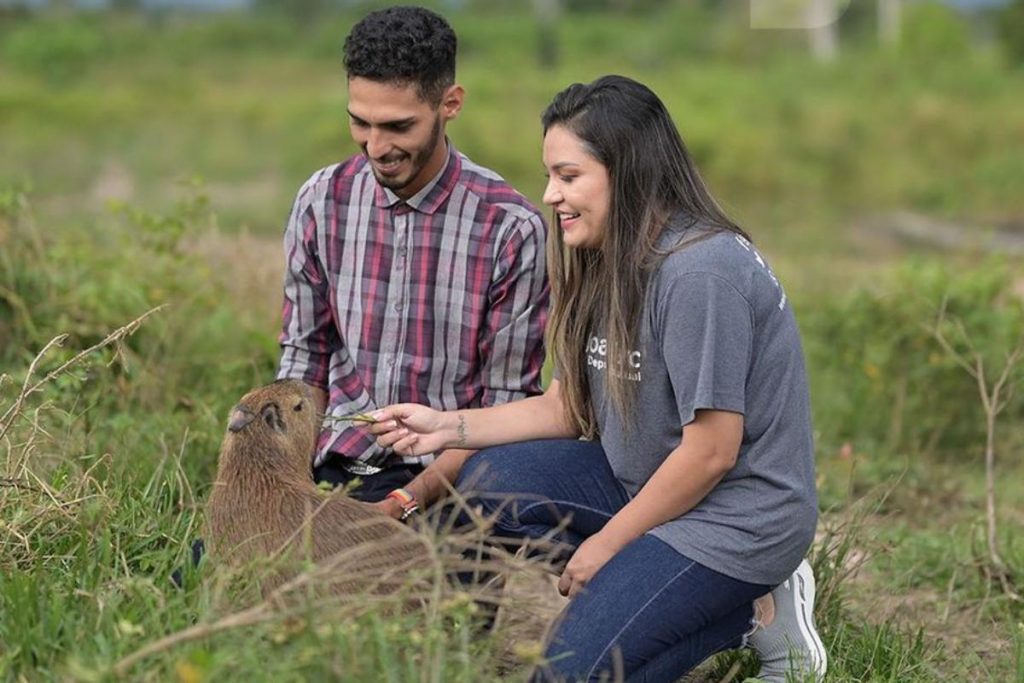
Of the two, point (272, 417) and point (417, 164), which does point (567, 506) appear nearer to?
point (272, 417)

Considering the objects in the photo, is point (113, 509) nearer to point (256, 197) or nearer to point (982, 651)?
point (982, 651)

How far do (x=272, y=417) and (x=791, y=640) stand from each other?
1455 mm

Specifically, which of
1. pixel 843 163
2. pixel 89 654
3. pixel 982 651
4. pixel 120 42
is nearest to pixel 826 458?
pixel 982 651

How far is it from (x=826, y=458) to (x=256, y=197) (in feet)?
34.4

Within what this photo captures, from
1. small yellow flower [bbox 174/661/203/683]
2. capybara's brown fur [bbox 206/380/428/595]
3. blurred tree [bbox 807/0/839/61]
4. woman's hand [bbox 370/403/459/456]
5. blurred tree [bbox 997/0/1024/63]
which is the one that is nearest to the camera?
small yellow flower [bbox 174/661/203/683]

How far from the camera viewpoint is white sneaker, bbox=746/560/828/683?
3822mm

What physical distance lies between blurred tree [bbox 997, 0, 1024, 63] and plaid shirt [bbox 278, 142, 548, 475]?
72.2 ft

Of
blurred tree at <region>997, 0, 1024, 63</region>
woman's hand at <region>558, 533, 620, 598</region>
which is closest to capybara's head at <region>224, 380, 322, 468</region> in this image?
woman's hand at <region>558, 533, 620, 598</region>

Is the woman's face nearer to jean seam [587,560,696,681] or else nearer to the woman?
the woman

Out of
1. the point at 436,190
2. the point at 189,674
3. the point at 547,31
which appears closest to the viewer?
the point at 189,674

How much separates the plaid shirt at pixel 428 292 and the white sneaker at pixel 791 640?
3.04 ft

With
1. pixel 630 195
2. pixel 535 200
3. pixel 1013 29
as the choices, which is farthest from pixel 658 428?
pixel 1013 29

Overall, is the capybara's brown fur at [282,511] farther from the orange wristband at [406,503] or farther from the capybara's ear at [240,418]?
the orange wristband at [406,503]

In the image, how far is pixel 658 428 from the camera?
373 centimetres
